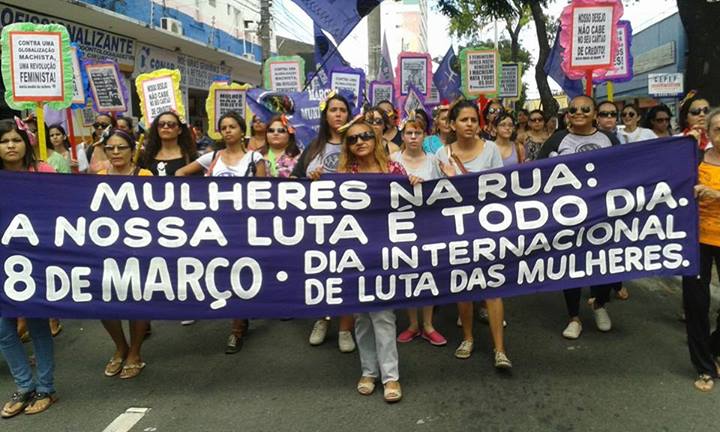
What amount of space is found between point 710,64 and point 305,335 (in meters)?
5.88

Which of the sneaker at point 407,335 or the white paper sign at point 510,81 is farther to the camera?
the white paper sign at point 510,81

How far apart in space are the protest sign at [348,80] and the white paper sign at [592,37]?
9.03 ft

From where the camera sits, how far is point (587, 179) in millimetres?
3529

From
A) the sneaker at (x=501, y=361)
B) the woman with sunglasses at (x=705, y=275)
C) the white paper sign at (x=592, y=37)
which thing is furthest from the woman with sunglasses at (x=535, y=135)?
the sneaker at (x=501, y=361)

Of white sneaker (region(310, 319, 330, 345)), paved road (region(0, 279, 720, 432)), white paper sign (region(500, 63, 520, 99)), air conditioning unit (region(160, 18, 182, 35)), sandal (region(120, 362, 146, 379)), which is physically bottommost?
paved road (region(0, 279, 720, 432))

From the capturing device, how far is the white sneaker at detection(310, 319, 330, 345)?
4375 millimetres

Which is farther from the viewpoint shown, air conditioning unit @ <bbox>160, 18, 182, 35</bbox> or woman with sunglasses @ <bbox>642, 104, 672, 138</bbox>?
air conditioning unit @ <bbox>160, 18, 182, 35</bbox>

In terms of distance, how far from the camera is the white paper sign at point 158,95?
571cm

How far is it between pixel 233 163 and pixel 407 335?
6.26ft

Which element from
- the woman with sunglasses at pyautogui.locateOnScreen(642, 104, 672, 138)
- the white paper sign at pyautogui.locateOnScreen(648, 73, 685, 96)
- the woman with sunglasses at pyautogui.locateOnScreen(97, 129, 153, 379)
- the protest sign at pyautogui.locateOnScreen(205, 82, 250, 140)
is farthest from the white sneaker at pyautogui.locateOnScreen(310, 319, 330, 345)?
the white paper sign at pyautogui.locateOnScreen(648, 73, 685, 96)

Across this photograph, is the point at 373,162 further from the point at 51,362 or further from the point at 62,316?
the point at 51,362

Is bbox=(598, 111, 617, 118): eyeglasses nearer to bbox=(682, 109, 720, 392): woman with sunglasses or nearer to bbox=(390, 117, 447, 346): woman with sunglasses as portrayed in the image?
bbox=(682, 109, 720, 392): woman with sunglasses

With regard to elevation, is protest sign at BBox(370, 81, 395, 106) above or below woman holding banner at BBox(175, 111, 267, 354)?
above

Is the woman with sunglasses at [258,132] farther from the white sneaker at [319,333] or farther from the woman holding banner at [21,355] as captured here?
the woman holding banner at [21,355]
